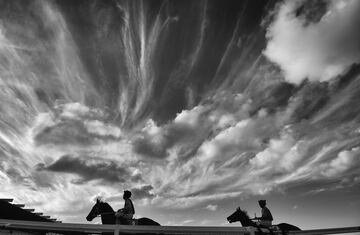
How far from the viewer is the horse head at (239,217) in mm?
10551

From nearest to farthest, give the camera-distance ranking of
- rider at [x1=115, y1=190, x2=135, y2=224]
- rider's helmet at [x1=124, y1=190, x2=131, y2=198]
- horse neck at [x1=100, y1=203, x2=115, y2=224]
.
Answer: rider at [x1=115, y1=190, x2=135, y2=224] < rider's helmet at [x1=124, y1=190, x2=131, y2=198] < horse neck at [x1=100, y1=203, x2=115, y2=224]

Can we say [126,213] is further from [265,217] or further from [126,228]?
[265,217]

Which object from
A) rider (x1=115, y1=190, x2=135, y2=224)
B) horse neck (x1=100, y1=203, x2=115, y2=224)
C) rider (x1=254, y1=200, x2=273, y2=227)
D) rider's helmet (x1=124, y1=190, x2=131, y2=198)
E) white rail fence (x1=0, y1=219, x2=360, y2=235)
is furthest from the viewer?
horse neck (x1=100, y1=203, x2=115, y2=224)

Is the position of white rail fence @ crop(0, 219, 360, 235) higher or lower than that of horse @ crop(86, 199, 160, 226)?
lower

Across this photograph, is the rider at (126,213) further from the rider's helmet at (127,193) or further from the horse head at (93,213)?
the horse head at (93,213)

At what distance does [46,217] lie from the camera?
1780 cm

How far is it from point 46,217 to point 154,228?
16743 mm

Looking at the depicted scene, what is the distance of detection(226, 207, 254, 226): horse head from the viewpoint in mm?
10551

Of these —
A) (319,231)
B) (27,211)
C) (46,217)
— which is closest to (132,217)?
(319,231)

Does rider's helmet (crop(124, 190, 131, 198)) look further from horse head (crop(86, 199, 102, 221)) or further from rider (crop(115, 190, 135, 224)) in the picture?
horse head (crop(86, 199, 102, 221))

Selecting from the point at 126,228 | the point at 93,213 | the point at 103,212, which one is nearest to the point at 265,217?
the point at 103,212

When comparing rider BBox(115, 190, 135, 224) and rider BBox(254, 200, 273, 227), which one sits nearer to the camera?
rider BBox(115, 190, 135, 224)

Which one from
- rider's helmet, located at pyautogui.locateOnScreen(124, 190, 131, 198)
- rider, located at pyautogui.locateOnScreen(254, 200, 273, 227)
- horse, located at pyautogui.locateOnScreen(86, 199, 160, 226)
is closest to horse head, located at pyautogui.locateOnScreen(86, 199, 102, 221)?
horse, located at pyautogui.locateOnScreen(86, 199, 160, 226)

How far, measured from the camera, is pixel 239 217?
10.7 m
